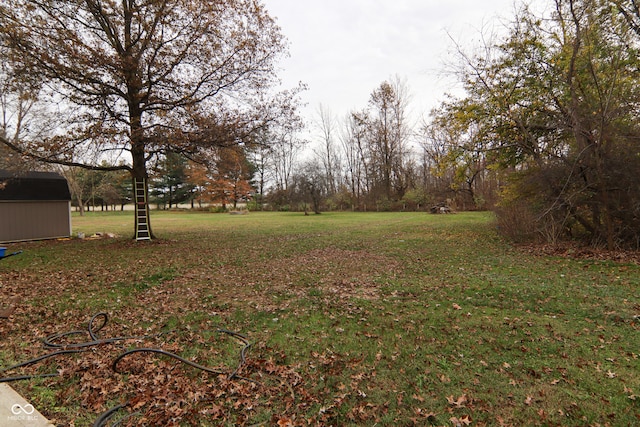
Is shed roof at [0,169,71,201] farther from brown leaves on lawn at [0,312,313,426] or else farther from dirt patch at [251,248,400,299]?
brown leaves on lawn at [0,312,313,426]

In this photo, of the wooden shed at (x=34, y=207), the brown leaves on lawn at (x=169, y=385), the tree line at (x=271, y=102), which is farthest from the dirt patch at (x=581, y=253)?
the wooden shed at (x=34, y=207)

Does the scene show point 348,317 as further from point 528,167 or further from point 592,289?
point 528,167

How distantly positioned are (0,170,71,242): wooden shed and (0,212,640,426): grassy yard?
6923mm

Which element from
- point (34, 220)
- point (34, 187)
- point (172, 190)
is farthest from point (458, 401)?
point (172, 190)

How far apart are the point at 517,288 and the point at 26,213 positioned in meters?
17.6

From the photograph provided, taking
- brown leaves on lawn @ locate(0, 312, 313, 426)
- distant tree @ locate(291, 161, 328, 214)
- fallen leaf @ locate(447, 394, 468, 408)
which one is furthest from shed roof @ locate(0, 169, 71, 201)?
distant tree @ locate(291, 161, 328, 214)

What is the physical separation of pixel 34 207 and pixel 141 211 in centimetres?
546

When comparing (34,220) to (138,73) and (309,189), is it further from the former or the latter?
(309,189)

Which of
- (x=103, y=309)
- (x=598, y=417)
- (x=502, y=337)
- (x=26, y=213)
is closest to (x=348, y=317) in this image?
(x=502, y=337)

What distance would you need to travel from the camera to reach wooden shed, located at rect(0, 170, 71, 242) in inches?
501

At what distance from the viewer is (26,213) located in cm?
1316

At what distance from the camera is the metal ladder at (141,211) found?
11827mm

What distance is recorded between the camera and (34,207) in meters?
13.4

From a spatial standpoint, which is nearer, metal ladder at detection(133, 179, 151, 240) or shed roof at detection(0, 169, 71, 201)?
metal ladder at detection(133, 179, 151, 240)
